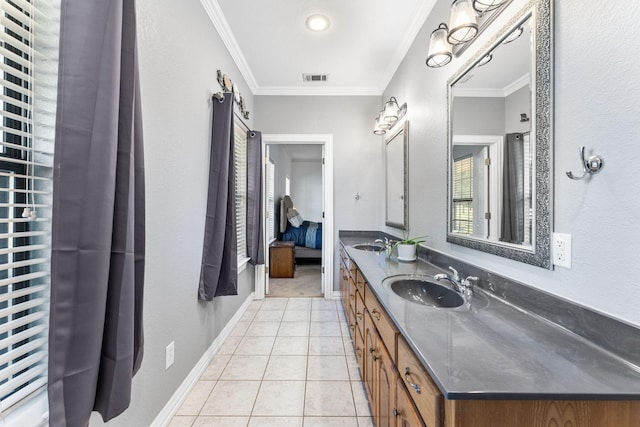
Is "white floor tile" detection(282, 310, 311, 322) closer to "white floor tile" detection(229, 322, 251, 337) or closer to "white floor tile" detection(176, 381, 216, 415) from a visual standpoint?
"white floor tile" detection(229, 322, 251, 337)

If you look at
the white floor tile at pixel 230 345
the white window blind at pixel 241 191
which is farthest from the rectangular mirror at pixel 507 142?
the white window blind at pixel 241 191

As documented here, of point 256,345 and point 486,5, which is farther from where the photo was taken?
point 256,345

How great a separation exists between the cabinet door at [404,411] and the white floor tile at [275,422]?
78cm

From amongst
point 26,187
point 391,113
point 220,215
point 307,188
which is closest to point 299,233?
point 307,188

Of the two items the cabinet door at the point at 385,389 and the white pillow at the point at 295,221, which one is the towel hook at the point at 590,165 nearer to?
the cabinet door at the point at 385,389

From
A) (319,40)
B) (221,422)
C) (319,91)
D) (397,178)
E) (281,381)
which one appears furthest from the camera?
(319,91)

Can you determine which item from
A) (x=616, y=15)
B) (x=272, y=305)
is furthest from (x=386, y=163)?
(x=616, y=15)

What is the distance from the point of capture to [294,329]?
2678 mm

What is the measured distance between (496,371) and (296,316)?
254cm

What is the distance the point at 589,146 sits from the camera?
829mm

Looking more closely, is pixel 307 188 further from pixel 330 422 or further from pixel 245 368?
pixel 330 422

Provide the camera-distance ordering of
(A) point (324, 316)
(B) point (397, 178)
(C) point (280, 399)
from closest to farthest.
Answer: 1. (C) point (280, 399)
2. (B) point (397, 178)
3. (A) point (324, 316)

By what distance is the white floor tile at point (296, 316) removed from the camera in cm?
291

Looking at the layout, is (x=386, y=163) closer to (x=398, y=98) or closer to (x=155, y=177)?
(x=398, y=98)
